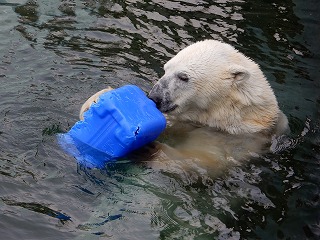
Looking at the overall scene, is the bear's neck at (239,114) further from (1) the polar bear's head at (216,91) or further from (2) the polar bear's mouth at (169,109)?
(2) the polar bear's mouth at (169,109)

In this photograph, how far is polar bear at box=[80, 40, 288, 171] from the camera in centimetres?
575

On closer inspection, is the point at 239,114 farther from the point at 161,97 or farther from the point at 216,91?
the point at 161,97

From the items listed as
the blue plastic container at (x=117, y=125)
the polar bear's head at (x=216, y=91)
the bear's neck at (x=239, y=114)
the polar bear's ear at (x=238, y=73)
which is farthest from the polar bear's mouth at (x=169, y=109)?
the polar bear's ear at (x=238, y=73)

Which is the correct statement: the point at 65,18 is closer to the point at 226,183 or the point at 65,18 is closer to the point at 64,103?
the point at 64,103

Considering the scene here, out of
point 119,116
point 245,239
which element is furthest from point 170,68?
point 245,239

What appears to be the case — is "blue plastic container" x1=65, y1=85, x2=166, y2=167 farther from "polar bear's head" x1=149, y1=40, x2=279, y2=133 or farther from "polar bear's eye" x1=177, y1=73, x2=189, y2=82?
"polar bear's eye" x1=177, y1=73, x2=189, y2=82

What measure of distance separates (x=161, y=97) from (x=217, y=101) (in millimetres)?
553

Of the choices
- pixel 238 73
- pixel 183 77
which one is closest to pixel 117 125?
pixel 183 77

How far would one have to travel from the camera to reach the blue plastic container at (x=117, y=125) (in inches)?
201

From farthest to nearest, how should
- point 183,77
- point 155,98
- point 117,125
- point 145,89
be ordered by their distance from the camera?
point 145,89 < point 183,77 < point 155,98 < point 117,125

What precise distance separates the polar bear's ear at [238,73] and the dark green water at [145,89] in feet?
2.50

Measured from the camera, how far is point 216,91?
5.83m

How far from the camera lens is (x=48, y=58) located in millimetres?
7406

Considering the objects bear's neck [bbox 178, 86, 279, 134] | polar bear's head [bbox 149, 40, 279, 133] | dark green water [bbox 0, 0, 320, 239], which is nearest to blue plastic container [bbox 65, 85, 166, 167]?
dark green water [bbox 0, 0, 320, 239]
